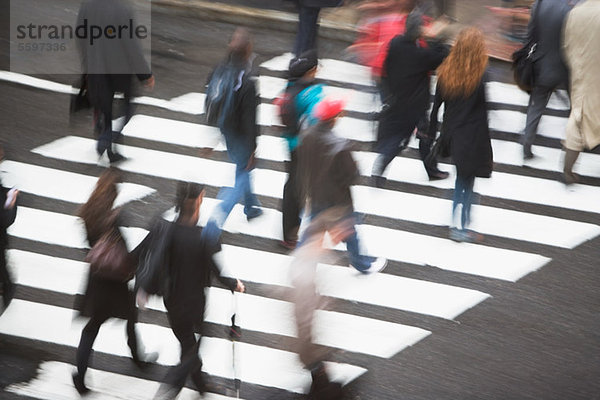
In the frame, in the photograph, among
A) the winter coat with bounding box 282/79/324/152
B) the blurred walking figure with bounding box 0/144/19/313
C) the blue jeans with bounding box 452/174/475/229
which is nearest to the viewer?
the blurred walking figure with bounding box 0/144/19/313

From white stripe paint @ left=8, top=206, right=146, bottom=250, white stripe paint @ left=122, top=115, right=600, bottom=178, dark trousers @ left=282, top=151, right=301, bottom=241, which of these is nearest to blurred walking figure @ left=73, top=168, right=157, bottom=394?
dark trousers @ left=282, top=151, right=301, bottom=241

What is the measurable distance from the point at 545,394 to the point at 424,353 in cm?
103

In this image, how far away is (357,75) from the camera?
47.2ft

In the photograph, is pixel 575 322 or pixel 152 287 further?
pixel 575 322

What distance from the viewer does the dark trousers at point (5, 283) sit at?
8.64 meters

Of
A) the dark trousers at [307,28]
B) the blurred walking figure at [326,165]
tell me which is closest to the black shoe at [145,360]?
the blurred walking figure at [326,165]

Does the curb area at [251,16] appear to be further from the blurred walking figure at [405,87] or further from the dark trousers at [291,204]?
the dark trousers at [291,204]

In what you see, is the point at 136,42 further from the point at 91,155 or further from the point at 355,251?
the point at 355,251

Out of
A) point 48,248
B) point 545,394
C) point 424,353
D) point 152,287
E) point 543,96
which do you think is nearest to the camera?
point 152,287

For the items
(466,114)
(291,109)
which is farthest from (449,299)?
(291,109)

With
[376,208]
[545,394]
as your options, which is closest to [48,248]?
[376,208]

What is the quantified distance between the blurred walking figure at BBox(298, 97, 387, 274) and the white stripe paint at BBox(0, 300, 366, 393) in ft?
3.93

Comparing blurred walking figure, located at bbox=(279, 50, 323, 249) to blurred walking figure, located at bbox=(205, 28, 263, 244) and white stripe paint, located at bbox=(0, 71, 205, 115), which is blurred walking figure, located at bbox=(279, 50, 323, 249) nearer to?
blurred walking figure, located at bbox=(205, 28, 263, 244)

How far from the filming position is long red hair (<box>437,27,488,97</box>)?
9.48 m
